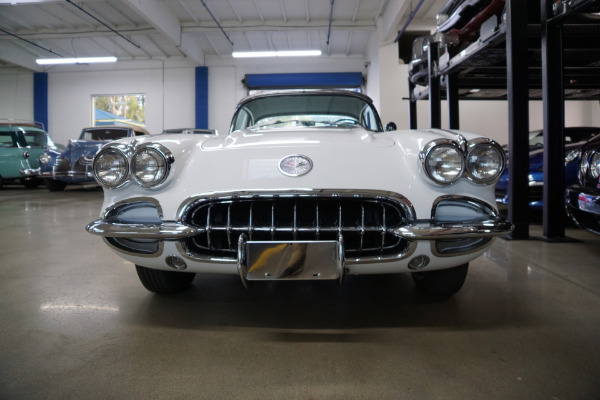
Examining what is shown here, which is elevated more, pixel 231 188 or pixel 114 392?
pixel 231 188

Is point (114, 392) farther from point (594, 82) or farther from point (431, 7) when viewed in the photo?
point (431, 7)

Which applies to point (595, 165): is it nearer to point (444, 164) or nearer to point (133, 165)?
point (444, 164)

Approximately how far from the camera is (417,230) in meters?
1.40

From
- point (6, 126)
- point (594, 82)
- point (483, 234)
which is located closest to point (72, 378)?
point (483, 234)

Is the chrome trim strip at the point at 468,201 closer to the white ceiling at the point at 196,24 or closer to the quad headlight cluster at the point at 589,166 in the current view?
the quad headlight cluster at the point at 589,166

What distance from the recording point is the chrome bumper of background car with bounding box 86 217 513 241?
1.40 meters

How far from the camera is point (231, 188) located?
4.78ft

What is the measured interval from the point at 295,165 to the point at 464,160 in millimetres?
686

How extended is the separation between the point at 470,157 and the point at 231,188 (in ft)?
3.20

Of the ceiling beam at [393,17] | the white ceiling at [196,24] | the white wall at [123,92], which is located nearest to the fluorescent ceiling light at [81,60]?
the white ceiling at [196,24]

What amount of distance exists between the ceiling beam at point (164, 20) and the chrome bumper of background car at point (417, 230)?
8650mm

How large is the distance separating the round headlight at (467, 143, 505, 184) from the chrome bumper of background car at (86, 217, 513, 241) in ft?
0.57

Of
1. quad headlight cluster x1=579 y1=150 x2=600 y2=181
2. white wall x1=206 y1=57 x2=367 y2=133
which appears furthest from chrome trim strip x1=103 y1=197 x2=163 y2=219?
white wall x1=206 y1=57 x2=367 y2=133

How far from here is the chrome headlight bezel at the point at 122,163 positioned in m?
1.56
